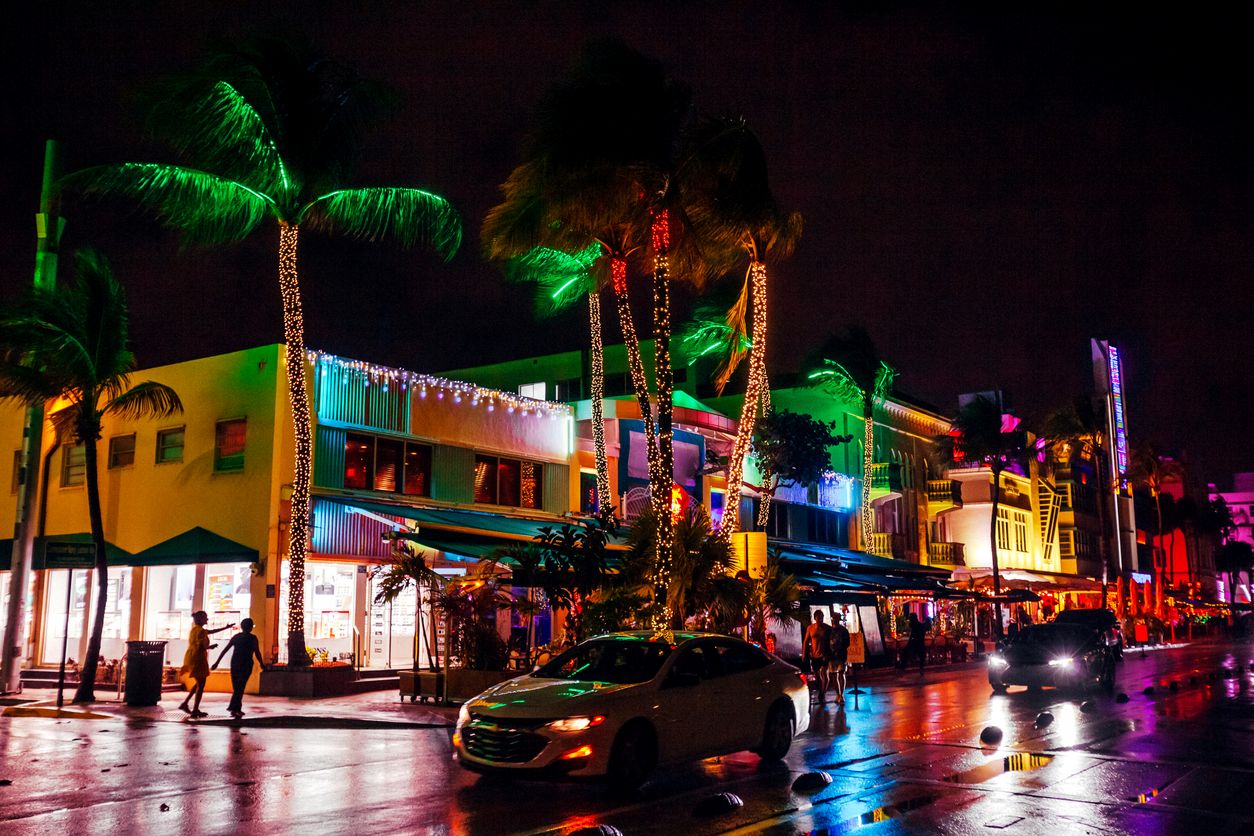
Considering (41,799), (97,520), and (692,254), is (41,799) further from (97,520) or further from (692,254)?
(692,254)

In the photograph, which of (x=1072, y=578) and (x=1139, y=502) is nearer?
(x=1072, y=578)

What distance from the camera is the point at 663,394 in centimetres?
2108

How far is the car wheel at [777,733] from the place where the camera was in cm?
1246

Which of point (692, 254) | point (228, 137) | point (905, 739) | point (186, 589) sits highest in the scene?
point (228, 137)

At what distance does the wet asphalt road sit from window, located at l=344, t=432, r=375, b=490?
8.83 m

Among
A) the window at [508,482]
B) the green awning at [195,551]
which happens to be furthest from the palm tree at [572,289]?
the green awning at [195,551]

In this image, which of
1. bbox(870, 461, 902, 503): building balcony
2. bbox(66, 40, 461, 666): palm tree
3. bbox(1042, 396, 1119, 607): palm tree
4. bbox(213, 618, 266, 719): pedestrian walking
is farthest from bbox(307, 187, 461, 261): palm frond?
bbox(1042, 396, 1119, 607): palm tree

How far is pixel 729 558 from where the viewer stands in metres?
20.1

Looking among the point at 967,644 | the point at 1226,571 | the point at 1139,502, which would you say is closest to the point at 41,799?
the point at 967,644

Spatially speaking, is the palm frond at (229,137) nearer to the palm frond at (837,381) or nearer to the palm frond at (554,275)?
the palm frond at (554,275)

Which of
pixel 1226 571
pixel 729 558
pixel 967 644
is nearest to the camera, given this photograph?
pixel 729 558

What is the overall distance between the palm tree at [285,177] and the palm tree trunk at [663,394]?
15.2ft

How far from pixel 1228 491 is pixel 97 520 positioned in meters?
181

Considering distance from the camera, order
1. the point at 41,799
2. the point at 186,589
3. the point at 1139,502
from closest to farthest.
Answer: the point at 41,799 < the point at 186,589 < the point at 1139,502
